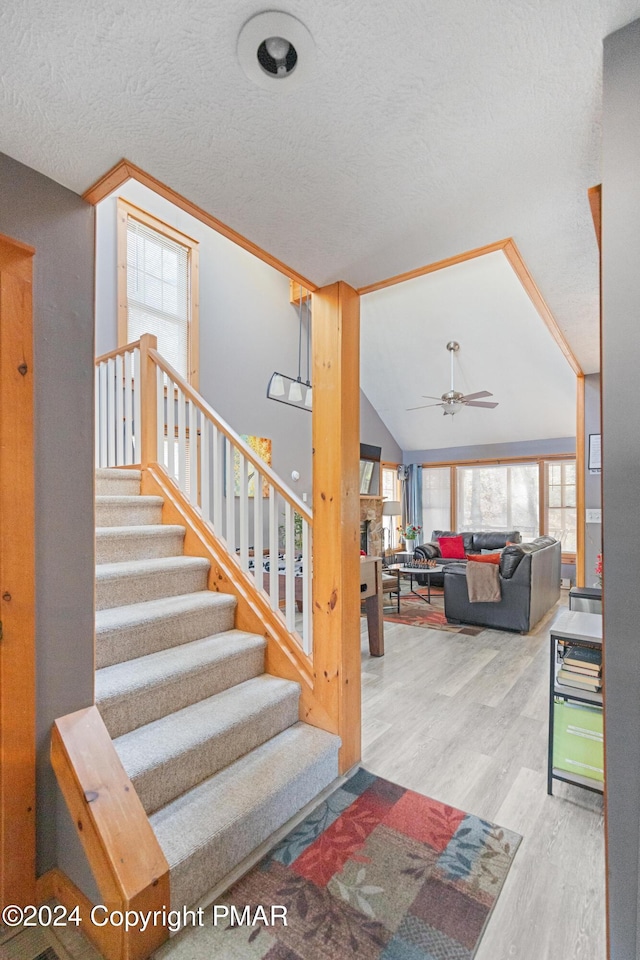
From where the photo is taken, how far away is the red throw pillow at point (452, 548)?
25.8ft

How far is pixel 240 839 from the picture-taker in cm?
161

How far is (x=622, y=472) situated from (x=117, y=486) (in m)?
2.98

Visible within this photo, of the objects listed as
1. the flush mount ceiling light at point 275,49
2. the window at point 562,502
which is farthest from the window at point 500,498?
the flush mount ceiling light at point 275,49

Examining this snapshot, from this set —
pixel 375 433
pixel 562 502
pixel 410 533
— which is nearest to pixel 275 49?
pixel 410 533

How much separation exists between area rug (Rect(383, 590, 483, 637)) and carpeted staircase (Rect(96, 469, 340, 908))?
304 cm

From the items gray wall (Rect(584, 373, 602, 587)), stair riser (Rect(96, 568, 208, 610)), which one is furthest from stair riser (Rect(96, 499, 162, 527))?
gray wall (Rect(584, 373, 602, 587))

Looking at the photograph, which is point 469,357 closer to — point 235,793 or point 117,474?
point 117,474

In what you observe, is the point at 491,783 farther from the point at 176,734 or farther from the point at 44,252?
the point at 44,252

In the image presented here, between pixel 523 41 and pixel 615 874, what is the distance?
6.14 ft

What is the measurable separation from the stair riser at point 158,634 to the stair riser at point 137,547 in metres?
0.57

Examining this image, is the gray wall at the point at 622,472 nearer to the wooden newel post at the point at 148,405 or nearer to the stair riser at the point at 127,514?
the stair riser at the point at 127,514

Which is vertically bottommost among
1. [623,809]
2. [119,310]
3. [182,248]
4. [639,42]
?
[623,809]

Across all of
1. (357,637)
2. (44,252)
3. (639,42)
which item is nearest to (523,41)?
(639,42)

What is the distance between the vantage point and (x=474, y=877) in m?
1.60
